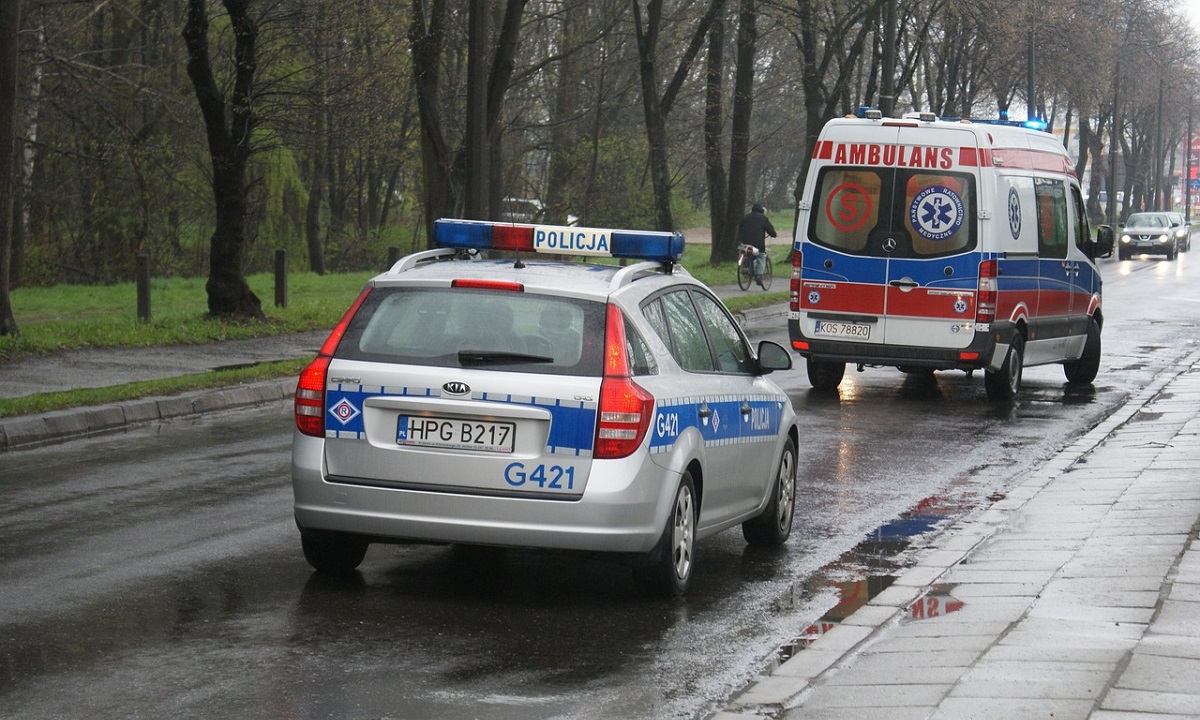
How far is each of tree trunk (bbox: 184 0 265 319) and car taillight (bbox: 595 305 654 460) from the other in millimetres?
15037

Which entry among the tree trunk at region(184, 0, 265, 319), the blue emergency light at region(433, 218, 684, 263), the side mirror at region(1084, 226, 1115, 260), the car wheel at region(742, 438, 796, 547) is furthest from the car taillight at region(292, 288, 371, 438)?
the tree trunk at region(184, 0, 265, 319)

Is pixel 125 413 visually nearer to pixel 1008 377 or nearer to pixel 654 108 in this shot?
pixel 1008 377

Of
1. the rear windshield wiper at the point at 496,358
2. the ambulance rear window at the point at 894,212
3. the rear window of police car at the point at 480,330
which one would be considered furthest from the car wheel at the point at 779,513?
the ambulance rear window at the point at 894,212

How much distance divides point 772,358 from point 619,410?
174 centimetres

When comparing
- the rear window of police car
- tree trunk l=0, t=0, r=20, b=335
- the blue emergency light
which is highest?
tree trunk l=0, t=0, r=20, b=335

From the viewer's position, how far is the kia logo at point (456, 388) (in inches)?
281

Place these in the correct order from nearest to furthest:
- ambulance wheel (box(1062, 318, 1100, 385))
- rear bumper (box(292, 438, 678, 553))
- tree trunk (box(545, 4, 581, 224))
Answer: rear bumper (box(292, 438, 678, 553)) < ambulance wheel (box(1062, 318, 1100, 385)) < tree trunk (box(545, 4, 581, 224))

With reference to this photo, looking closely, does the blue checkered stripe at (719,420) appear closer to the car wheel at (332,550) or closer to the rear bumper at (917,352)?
the car wheel at (332,550)

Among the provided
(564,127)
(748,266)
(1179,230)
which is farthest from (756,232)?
(1179,230)

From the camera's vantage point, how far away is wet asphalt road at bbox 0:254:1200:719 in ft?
18.9

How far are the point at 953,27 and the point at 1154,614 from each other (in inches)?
1785

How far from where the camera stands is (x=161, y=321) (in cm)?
2223

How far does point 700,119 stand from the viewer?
54094 millimetres

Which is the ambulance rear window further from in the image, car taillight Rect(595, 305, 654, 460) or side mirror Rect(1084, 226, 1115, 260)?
car taillight Rect(595, 305, 654, 460)
